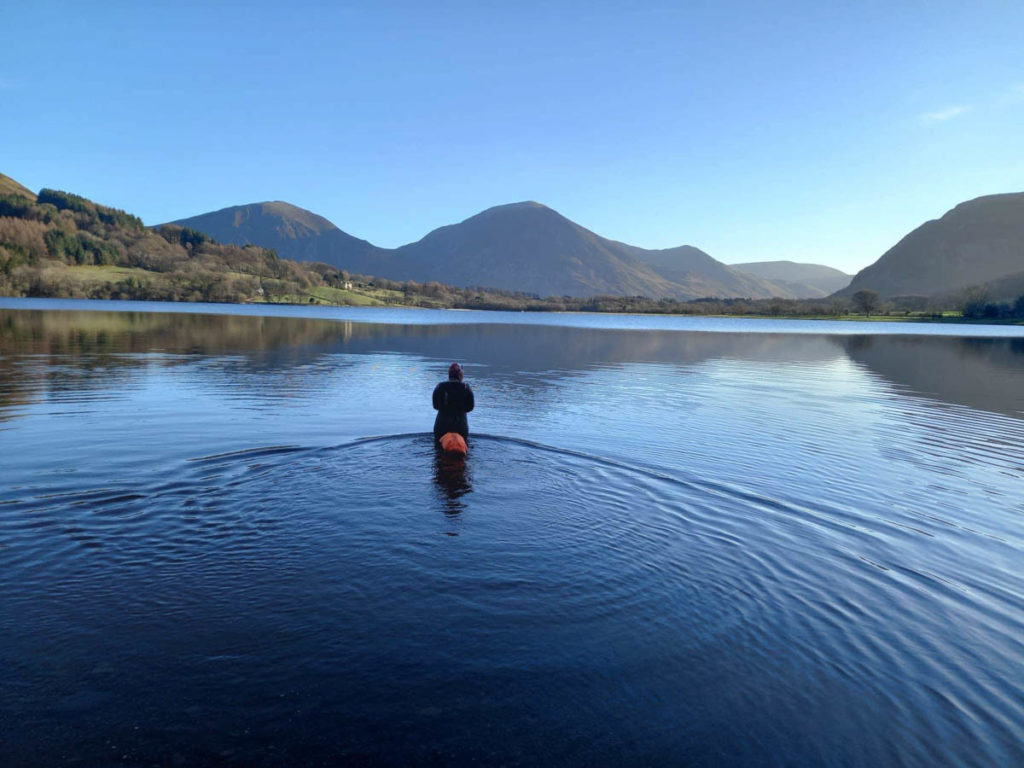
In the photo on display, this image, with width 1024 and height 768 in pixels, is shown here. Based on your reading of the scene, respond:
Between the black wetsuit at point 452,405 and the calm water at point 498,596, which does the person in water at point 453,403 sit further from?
the calm water at point 498,596

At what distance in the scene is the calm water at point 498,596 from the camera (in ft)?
20.9

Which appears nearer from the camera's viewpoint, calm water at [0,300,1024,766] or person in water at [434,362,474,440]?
calm water at [0,300,1024,766]

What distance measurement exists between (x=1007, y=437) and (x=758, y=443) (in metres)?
12.8

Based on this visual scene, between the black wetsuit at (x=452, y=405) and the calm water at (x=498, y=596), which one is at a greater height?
the black wetsuit at (x=452, y=405)

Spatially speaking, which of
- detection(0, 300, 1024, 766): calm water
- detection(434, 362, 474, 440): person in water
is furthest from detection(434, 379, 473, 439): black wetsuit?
detection(0, 300, 1024, 766): calm water

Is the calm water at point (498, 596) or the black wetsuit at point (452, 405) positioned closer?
the calm water at point (498, 596)

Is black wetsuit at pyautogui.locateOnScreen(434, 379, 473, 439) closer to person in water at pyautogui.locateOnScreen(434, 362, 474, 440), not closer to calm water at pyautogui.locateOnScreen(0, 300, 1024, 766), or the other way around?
person in water at pyautogui.locateOnScreen(434, 362, 474, 440)

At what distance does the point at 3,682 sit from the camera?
6.53 metres

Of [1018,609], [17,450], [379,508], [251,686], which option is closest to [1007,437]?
[1018,609]

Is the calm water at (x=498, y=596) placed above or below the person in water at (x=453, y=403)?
below

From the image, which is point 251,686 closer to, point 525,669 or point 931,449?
point 525,669

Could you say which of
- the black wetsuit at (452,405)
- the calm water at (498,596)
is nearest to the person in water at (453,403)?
the black wetsuit at (452,405)

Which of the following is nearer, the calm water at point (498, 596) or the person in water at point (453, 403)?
the calm water at point (498, 596)

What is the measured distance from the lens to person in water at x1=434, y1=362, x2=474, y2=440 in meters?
17.6
